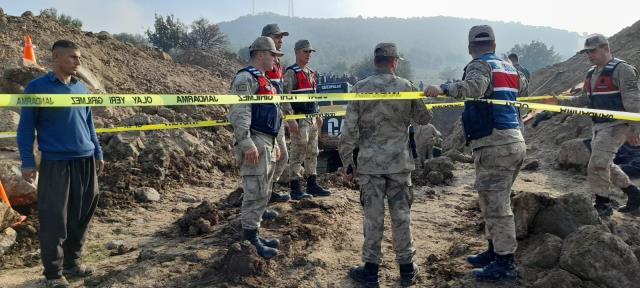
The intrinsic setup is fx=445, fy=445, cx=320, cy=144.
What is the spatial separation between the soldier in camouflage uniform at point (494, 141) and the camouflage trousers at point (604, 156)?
2.10 m

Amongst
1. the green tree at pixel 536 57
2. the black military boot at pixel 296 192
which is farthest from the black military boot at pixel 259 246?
the green tree at pixel 536 57

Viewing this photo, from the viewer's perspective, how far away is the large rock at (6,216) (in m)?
4.51

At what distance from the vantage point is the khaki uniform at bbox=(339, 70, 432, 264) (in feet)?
11.9

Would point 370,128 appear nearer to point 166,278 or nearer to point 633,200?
point 166,278

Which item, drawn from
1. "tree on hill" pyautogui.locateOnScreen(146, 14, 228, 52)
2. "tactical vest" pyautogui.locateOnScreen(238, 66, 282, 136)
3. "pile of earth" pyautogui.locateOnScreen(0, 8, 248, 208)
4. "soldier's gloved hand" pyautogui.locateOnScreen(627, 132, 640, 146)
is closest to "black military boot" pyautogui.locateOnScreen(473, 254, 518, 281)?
"tactical vest" pyautogui.locateOnScreen(238, 66, 282, 136)

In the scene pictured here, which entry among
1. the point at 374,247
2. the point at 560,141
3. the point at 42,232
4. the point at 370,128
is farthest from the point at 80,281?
the point at 560,141

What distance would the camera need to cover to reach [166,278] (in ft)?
12.1

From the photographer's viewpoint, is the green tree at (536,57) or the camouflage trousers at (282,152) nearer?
the camouflage trousers at (282,152)

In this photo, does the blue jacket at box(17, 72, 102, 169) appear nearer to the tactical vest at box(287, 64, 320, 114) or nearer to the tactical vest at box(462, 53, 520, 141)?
the tactical vest at box(287, 64, 320, 114)

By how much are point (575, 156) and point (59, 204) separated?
328 inches

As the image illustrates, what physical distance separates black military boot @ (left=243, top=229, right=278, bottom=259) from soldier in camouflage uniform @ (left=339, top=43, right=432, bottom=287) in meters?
0.87

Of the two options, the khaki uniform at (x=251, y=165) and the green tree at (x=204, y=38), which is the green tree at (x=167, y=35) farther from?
the khaki uniform at (x=251, y=165)

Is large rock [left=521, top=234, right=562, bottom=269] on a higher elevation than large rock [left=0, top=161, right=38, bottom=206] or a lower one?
lower

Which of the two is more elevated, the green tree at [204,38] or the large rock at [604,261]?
the green tree at [204,38]
